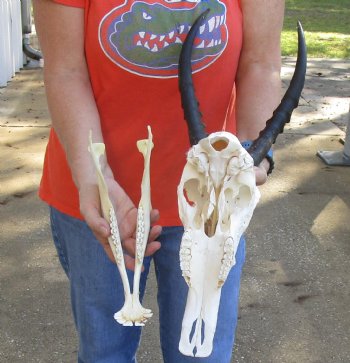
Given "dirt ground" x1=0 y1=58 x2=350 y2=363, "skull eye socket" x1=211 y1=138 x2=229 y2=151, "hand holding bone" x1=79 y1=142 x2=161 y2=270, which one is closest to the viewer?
"skull eye socket" x1=211 y1=138 x2=229 y2=151

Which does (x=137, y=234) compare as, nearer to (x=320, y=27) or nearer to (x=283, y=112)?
(x=283, y=112)

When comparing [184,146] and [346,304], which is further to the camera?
[346,304]

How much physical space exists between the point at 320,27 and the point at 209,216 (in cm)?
1476

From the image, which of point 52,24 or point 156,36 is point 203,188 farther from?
point 52,24

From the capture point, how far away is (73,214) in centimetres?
201

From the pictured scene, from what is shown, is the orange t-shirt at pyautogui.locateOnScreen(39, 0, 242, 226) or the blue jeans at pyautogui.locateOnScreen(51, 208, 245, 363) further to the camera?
the blue jeans at pyautogui.locateOnScreen(51, 208, 245, 363)

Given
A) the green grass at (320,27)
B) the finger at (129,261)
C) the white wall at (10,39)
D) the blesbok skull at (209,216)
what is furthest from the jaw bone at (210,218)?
the green grass at (320,27)

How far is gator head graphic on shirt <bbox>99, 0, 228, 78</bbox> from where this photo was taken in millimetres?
1779

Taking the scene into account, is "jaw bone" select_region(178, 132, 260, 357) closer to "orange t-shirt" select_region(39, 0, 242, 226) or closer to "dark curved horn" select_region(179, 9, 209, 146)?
"dark curved horn" select_region(179, 9, 209, 146)

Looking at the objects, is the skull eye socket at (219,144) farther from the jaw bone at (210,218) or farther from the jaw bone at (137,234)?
the jaw bone at (137,234)

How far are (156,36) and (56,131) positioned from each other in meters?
0.39

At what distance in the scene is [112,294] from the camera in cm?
205

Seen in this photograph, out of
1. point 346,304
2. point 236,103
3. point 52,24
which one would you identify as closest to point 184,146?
point 236,103

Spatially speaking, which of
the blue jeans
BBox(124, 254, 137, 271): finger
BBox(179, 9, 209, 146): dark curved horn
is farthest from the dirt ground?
BBox(179, 9, 209, 146): dark curved horn
